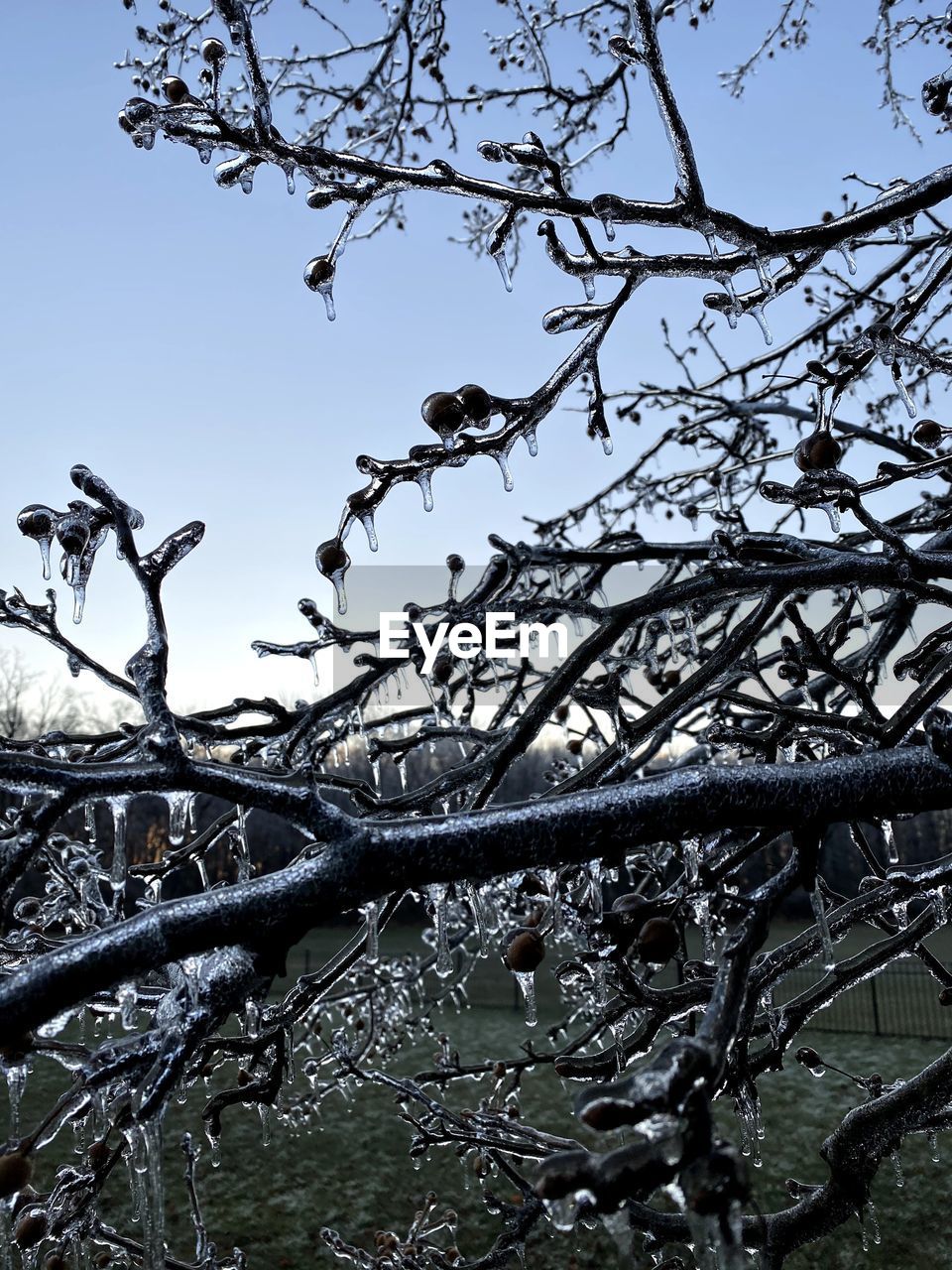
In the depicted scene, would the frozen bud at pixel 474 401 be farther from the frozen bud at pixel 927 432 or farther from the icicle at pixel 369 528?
the frozen bud at pixel 927 432

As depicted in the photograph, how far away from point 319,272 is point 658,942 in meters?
1.67

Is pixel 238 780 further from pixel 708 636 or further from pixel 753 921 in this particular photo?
pixel 708 636

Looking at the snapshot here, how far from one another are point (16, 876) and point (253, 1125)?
41.1 ft

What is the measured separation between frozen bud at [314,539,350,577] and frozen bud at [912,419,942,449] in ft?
5.70

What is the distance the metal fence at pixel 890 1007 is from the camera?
16.9 meters

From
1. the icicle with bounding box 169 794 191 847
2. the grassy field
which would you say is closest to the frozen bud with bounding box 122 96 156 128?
the icicle with bounding box 169 794 191 847

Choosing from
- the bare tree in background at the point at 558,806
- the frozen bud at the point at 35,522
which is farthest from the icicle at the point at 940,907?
the frozen bud at the point at 35,522

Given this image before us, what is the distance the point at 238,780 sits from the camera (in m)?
1.39

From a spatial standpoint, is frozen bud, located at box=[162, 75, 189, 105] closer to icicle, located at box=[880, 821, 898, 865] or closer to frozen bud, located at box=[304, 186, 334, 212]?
frozen bud, located at box=[304, 186, 334, 212]

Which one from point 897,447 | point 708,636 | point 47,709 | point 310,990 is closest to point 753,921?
point 310,990

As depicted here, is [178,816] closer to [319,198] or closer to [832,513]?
[319,198]

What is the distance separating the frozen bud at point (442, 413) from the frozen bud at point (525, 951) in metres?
1.07

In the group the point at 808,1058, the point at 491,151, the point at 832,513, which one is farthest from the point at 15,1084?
the point at 808,1058

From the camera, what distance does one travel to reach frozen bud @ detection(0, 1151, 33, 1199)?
1.50 metres
